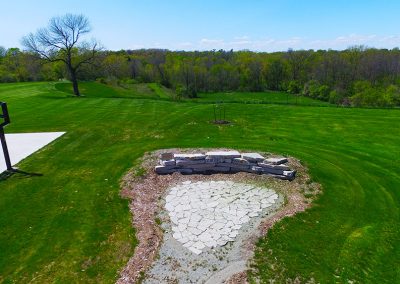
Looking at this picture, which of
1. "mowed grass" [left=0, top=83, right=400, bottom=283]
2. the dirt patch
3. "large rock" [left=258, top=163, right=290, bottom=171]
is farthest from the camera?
"large rock" [left=258, top=163, right=290, bottom=171]

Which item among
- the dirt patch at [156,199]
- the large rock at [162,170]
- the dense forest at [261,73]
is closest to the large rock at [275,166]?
the dirt patch at [156,199]

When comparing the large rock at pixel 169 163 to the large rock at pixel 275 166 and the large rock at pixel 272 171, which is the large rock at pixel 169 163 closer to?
the large rock at pixel 275 166

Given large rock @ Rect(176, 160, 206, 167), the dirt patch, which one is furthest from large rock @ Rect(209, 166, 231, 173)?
large rock @ Rect(176, 160, 206, 167)

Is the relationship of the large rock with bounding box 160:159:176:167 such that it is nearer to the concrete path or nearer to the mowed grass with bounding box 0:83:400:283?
the mowed grass with bounding box 0:83:400:283

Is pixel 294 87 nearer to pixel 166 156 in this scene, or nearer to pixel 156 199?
pixel 166 156

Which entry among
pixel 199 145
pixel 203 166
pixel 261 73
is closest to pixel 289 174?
pixel 203 166

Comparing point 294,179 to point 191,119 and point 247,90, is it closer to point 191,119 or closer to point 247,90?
point 191,119

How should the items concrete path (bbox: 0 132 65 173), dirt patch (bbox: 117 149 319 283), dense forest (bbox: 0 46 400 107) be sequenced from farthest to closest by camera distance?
dense forest (bbox: 0 46 400 107) < concrete path (bbox: 0 132 65 173) < dirt patch (bbox: 117 149 319 283)
